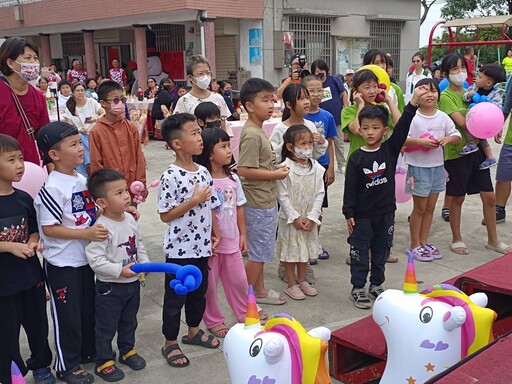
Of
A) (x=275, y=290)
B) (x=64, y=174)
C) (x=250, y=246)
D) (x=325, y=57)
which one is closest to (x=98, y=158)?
(x=64, y=174)

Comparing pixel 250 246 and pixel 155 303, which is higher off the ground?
pixel 250 246

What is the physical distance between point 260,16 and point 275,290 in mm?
11660

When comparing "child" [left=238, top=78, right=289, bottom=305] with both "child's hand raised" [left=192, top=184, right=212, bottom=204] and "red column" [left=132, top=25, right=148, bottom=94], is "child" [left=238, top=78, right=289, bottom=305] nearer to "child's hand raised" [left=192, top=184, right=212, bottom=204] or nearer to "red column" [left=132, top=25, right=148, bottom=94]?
"child's hand raised" [left=192, top=184, right=212, bottom=204]

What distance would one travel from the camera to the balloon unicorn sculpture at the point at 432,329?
2416 mm

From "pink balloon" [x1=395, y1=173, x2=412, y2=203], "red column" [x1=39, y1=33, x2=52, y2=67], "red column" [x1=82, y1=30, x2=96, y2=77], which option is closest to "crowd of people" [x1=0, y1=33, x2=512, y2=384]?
"pink balloon" [x1=395, y1=173, x2=412, y2=203]

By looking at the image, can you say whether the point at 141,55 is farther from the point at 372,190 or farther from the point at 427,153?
the point at 372,190

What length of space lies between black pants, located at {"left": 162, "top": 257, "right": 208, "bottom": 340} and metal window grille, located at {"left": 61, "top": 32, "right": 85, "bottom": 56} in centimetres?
1895

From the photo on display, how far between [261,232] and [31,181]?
1.52 m

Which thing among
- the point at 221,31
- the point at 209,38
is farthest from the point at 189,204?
the point at 221,31

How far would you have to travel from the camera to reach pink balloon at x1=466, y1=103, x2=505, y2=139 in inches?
180

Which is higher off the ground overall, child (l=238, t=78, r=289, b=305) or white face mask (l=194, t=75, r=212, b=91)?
white face mask (l=194, t=75, r=212, b=91)

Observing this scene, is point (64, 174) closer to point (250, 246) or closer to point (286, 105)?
point (250, 246)

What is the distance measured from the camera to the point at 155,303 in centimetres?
413

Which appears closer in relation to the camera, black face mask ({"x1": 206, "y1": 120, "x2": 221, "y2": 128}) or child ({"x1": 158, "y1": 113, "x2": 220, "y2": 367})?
child ({"x1": 158, "y1": 113, "x2": 220, "y2": 367})
